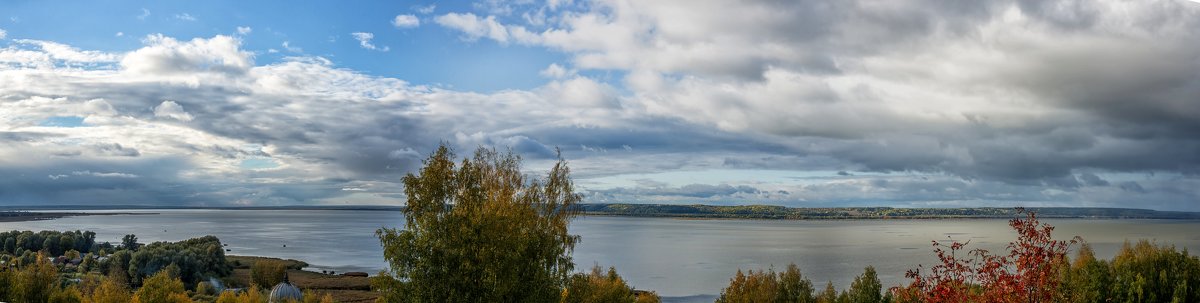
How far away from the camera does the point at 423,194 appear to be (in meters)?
15.7

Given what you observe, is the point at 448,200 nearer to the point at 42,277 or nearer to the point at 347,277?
the point at 42,277

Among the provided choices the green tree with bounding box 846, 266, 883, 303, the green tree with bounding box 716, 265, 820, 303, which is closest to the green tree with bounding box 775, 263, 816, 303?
the green tree with bounding box 716, 265, 820, 303

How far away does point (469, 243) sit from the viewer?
15109 mm

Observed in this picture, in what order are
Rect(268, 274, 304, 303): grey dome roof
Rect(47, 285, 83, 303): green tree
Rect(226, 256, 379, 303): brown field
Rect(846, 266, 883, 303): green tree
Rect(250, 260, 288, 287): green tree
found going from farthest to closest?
Rect(250, 260, 288, 287): green tree < Rect(226, 256, 379, 303): brown field < Rect(268, 274, 304, 303): grey dome roof < Rect(846, 266, 883, 303): green tree < Rect(47, 285, 83, 303): green tree

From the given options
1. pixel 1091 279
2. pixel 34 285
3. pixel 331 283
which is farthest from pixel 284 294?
pixel 1091 279

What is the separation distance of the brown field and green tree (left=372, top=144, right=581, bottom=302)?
35420 millimetres

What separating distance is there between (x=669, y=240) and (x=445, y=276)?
10499 cm

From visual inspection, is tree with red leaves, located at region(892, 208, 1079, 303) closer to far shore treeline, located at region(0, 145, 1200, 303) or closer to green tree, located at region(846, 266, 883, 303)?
far shore treeline, located at region(0, 145, 1200, 303)

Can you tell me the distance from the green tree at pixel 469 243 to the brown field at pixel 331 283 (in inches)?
1394

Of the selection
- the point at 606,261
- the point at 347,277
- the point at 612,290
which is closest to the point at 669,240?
the point at 606,261

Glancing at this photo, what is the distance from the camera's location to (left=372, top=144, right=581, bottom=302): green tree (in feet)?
49.1

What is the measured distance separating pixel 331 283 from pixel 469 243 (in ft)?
164

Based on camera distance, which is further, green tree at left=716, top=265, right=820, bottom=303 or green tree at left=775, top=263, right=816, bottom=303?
green tree at left=775, top=263, right=816, bottom=303

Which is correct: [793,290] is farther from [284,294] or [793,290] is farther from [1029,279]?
[1029,279]
